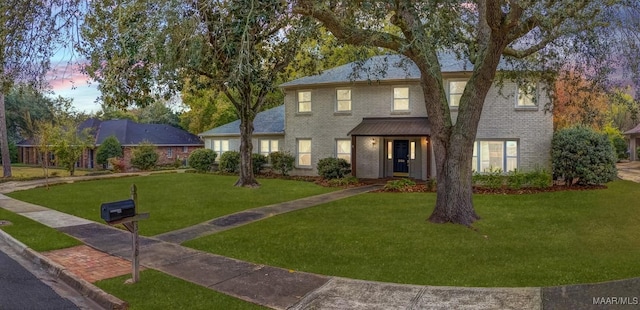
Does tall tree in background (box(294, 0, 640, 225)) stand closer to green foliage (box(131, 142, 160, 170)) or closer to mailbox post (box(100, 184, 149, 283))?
mailbox post (box(100, 184, 149, 283))

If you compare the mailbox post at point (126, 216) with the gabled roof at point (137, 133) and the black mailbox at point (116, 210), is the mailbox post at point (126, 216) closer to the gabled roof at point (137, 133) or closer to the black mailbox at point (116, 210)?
the black mailbox at point (116, 210)

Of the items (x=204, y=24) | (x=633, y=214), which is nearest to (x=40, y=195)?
(x=204, y=24)

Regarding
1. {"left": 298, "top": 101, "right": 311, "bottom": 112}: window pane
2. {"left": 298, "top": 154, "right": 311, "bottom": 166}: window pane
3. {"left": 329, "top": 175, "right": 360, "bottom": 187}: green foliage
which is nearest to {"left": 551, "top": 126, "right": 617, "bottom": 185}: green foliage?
{"left": 329, "top": 175, "right": 360, "bottom": 187}: green foliage

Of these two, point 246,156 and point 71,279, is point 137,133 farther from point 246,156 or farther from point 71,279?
point 71,279

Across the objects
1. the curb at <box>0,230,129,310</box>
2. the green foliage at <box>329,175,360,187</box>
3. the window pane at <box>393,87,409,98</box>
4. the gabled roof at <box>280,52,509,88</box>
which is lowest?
the curb at <box>0,230,129,310</box>

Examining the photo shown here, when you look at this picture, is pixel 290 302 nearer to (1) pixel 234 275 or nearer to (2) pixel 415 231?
(1) pixel 234 275

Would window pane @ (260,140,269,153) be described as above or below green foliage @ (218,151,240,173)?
above

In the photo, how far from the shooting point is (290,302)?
18.6 feet

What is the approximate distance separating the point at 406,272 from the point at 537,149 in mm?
15217

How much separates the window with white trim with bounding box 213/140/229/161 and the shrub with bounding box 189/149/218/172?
491 mm

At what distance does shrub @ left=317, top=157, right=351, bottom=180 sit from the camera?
21.6 meters

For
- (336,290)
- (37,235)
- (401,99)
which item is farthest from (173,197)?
(336,290)

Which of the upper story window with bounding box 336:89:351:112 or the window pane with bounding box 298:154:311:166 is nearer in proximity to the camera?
the upper story window with bounding box 336:89:351:112

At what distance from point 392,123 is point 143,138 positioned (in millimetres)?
28172
